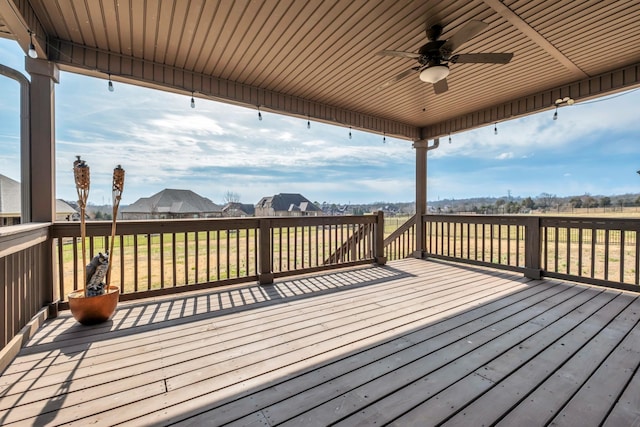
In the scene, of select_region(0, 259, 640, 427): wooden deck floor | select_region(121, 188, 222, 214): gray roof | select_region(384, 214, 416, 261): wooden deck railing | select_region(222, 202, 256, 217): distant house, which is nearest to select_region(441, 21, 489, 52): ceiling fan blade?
select_region(0, 259, 640, 427): wooden deck floor

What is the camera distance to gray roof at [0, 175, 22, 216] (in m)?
2.58

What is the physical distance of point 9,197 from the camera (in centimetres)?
266

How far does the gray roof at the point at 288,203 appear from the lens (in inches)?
902

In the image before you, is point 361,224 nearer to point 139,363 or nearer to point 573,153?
point 139,363

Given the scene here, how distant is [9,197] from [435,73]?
173 inches

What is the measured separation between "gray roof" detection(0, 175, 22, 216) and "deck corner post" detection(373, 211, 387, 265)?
4.72 meters

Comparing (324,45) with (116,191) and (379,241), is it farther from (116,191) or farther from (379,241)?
(379,241)

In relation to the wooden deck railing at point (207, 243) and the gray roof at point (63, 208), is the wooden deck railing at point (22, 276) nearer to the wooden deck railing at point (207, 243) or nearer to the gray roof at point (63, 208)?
the wooden deck railing at point (207, 243)

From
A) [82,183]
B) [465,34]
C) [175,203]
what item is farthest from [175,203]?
[465,34]

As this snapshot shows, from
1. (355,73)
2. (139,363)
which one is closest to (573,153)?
(355,73)

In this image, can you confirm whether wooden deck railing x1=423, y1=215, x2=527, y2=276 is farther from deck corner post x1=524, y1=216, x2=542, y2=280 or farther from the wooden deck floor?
the wooden deck floor

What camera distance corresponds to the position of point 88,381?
5.60 feet

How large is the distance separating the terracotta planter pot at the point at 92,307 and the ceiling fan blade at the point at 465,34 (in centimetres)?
390

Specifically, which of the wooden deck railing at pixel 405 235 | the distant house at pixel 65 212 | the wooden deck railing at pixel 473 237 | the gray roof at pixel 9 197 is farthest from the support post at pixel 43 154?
the wooden deck railing at pixel 473 237
